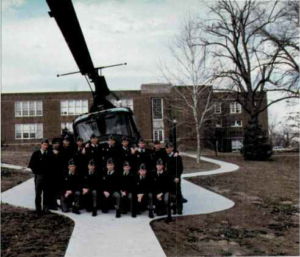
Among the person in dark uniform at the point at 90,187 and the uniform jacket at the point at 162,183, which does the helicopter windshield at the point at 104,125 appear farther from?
the uniform jacket at the point at 162,183

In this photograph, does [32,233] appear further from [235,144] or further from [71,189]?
[235,144]

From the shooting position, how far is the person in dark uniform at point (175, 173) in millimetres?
8438

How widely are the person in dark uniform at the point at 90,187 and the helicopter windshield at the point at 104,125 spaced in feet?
8.73

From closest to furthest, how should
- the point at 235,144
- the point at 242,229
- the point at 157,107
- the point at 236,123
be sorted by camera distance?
the point at 242,229 → the point at 157,107 → the point at 235,144 → the point at 236,123

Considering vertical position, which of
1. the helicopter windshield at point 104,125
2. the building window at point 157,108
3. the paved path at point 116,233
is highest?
the building window at point 157,108

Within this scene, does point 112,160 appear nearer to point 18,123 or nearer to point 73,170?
point 73,170

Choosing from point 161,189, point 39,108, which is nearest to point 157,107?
point 39,108

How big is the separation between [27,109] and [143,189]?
3361 cm

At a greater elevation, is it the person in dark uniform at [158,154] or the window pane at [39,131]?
the window pane at [39,131]

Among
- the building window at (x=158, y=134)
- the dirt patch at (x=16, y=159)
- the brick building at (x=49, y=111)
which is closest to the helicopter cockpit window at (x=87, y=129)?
the dirt patch at (x=16, y=159)

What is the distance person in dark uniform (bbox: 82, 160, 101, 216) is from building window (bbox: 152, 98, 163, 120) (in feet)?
92.2

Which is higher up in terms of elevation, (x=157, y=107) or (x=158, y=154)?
(x=157, y=107)

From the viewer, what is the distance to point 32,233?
6.91 metres

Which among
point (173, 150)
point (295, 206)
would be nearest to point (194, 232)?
point (173, 150)
